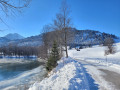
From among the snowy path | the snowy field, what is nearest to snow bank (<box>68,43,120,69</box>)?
the snowy field

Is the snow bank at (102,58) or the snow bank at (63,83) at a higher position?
the snow bank at (63,83)

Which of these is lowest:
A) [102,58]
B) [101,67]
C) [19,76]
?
[19,76]

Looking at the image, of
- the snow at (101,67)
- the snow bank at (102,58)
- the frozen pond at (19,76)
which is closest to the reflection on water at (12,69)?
the frozen pond at (19,76)

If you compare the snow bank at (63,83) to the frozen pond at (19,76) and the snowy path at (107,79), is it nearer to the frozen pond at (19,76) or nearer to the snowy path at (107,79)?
the snowy path at (107,79)

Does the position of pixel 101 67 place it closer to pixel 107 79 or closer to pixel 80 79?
pixel 107 79

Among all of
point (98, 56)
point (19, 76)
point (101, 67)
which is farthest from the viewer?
point (98, 56)

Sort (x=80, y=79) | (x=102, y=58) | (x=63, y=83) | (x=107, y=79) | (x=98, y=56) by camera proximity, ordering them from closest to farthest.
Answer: (x=63, y=83)
(x=80, y=79)
(x=107, y=79)
(x=102, y=58)
(x=98, y=56)

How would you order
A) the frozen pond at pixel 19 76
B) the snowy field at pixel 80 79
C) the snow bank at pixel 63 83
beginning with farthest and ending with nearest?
the frozen pond at pixel 19 76, the snowy field at pixel 80 79, the snow bank at pixel 63 83

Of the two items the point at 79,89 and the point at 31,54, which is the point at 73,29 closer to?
the point at 79,89

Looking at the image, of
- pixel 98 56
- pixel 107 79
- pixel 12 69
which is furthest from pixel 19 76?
Result: pixel 98 56

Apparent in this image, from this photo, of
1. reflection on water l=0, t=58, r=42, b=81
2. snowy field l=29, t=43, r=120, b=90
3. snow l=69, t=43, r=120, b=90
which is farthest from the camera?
reflection on water l=0, t=58, r=42, b=81

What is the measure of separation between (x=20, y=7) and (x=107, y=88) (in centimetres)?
537

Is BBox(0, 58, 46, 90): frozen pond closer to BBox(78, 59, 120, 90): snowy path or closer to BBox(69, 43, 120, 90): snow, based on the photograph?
BBox(69, 43, 120, 90): snow

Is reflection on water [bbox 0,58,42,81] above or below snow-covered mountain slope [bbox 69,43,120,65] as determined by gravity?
below
